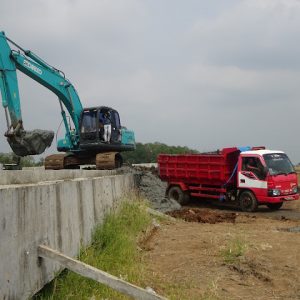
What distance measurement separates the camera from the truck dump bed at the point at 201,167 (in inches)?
750

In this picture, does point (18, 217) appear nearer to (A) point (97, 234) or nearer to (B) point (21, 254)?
(B) point (21, 254)

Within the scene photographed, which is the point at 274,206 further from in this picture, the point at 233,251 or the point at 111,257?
the point at 111,257

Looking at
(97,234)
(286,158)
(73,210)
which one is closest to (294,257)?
(97,234)

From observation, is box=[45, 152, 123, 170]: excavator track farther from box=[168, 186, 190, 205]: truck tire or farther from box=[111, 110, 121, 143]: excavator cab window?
box=[168, 186, 190, 205]: truck tire

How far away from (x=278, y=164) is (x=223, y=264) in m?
11.5

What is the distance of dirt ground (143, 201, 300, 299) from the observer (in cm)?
667

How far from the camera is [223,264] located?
25.2 feet

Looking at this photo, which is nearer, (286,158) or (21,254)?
(21,254)

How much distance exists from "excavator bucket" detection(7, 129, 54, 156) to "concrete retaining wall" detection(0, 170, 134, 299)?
7.16 meters

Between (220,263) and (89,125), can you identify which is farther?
(89,125)

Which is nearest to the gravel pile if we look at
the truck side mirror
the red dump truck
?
the red dump truck

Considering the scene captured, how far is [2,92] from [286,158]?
10497 millimetres

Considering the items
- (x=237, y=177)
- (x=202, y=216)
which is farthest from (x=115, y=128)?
(x=202, y=216)

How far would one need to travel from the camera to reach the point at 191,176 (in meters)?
20.1
